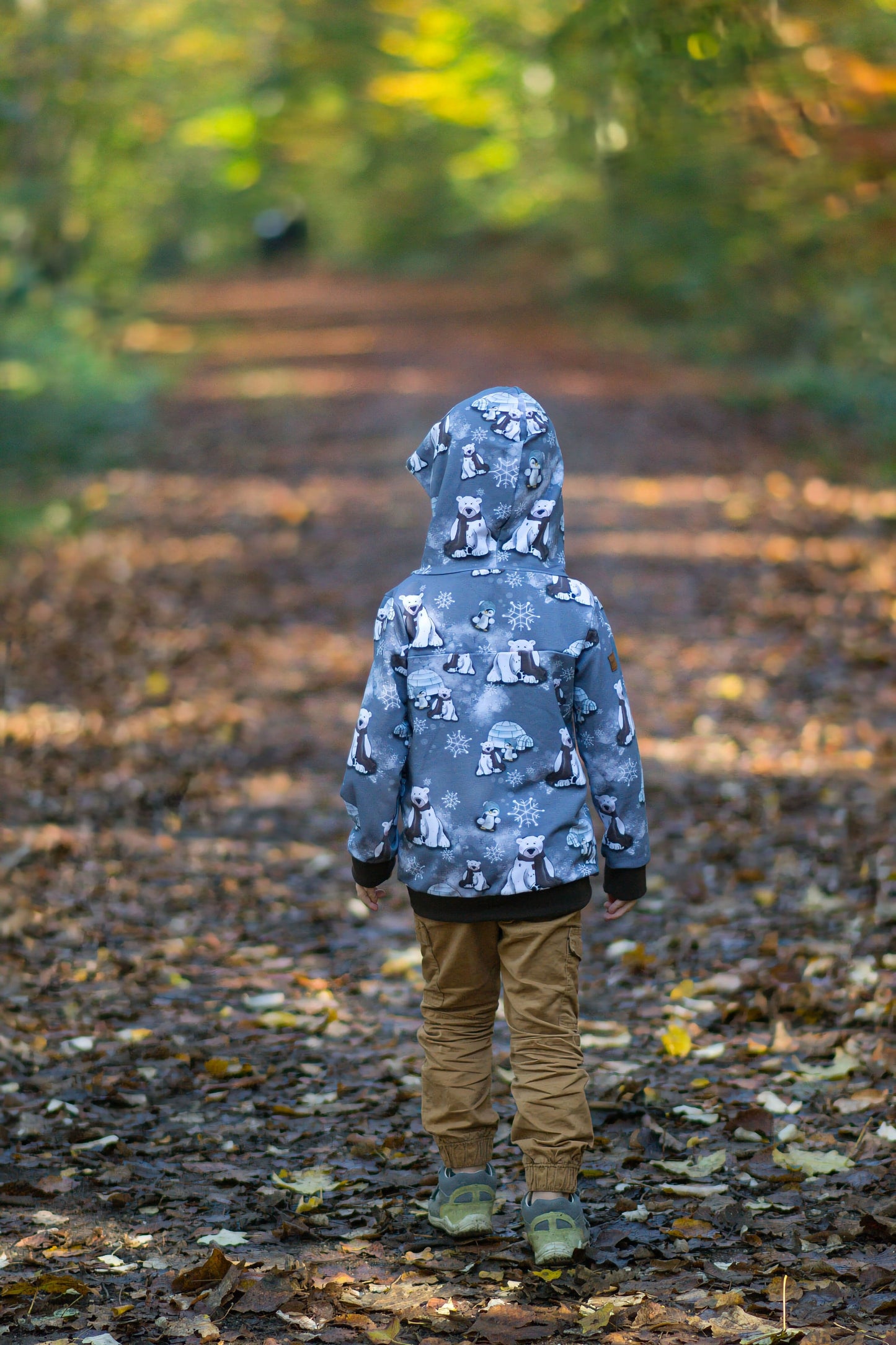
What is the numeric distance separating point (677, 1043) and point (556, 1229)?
1.23 m

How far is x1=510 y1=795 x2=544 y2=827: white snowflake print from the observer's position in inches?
127

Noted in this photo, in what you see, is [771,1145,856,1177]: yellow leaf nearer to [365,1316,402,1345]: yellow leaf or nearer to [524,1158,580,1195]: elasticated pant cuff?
[524,1158,580,1195]: elasticated pant cuff

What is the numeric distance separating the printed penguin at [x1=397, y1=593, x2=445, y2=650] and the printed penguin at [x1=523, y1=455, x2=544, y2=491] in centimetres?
36

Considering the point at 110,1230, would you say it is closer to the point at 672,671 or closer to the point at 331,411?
the point at 672,671

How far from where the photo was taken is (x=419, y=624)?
129 inches

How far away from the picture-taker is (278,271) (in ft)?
200

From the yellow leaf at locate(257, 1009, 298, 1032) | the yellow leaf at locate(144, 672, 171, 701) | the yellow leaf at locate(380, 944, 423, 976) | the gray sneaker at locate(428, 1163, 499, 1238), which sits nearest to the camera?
the gray sneaker at locate(428, 1163, 499, 1238)

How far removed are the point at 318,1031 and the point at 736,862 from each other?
213cm

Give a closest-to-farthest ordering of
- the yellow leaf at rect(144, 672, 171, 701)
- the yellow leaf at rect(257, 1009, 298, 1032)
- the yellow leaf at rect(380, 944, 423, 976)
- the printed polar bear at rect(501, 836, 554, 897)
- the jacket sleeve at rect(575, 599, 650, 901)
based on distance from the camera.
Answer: the printed polar bear at rect(501, 836, 554, 897)
the jacket sleeve at rect(575, 599, 650, 901)
the yellow leaf at rect(257, 1009, 298, 1032)
the yellow leaf at rect(380, 944, 423, 976)
the yellow leaf at rect(144, 672, 171, 701)

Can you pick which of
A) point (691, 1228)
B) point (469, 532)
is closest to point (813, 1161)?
point (691, 1228)

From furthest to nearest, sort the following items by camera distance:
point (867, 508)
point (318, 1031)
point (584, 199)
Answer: point (584, 199) < point (867, 508) < point (318, 1031)

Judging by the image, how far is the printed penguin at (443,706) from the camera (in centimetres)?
326

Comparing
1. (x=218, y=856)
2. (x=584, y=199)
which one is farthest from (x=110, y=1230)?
(x=584, y=199)

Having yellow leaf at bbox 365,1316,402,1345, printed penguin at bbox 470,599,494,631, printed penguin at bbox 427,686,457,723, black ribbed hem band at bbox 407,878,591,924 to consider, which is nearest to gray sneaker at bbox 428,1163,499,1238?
yellow leaf at bbox 365,1316,402,1345
